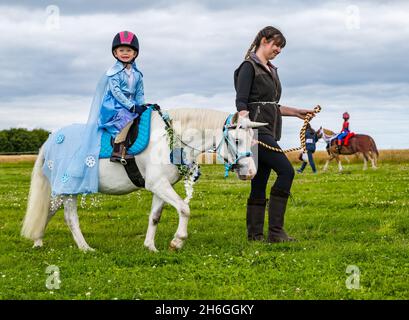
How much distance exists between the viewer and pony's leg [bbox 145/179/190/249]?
31.1 feet

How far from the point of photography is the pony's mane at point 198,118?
30.8 ft

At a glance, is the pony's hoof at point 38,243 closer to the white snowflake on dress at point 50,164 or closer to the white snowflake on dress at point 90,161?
the white snowflake on dress at point 50,164

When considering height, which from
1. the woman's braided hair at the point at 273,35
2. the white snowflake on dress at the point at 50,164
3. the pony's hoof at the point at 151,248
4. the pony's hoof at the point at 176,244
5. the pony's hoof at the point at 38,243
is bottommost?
the pony's hoof at the point at 38,243

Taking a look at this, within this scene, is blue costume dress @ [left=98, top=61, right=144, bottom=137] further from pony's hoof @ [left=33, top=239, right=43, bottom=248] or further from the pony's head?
pony's hoof @ [left=33, top=239, right=43, bottom=248]

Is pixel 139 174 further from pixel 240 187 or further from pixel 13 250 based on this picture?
pixel 240 187

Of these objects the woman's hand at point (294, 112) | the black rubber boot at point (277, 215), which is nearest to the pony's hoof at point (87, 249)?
the black rubber boot at point (277, 215)

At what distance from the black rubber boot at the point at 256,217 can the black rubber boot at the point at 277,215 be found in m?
0.20

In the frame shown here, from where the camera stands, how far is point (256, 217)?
10703 mm

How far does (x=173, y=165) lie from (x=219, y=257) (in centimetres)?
157

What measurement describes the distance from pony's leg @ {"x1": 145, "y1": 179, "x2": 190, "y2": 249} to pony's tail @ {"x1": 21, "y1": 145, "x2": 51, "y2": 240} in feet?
7.84

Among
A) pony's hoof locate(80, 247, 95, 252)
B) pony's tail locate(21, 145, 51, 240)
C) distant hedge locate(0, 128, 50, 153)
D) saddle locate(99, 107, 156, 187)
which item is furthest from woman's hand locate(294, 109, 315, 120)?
distant hedge locate(0, 128, 50, 153)

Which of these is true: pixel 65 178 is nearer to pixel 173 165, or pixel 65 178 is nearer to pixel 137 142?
pixel 137 142

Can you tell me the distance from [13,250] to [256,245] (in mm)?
4226
